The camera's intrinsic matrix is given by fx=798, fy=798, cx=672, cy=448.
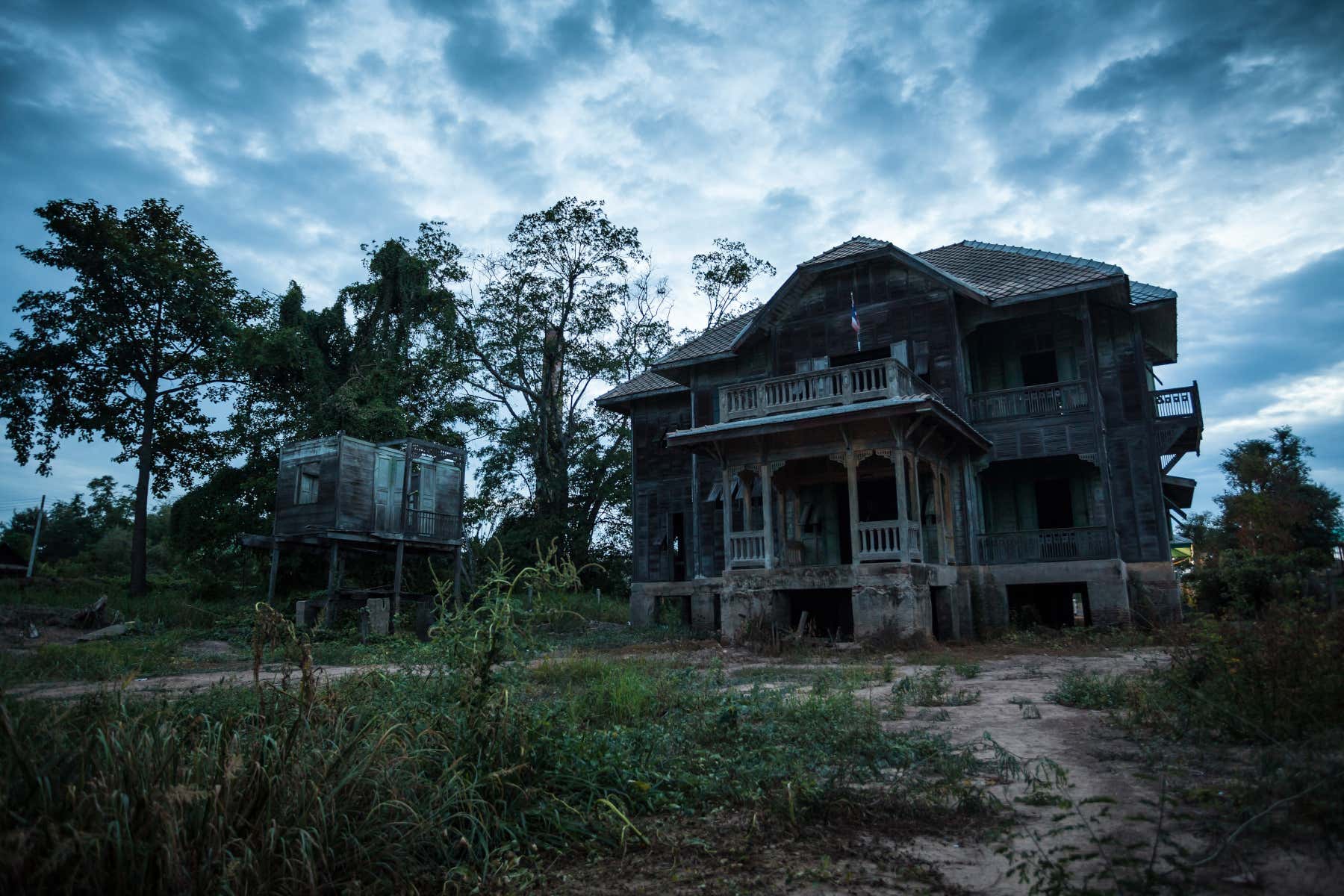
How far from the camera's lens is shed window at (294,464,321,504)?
22359 mm

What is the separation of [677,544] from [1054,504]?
10611 millimetres

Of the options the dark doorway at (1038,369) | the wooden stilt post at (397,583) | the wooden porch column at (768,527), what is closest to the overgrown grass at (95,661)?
the wooden stilt post at (397,583)

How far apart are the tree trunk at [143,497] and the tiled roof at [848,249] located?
25.3 meters

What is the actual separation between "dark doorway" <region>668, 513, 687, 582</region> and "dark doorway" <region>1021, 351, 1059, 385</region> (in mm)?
10087

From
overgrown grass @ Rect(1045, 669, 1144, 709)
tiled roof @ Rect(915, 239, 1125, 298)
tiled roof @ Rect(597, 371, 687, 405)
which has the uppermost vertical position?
tiled roof @ Rect(915, 239, 1125, 298)

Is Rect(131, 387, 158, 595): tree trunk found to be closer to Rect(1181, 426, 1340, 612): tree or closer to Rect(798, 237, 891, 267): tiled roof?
Rect(798, 237, 891, 267): tiled roof

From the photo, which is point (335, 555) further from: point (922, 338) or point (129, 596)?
point (922, 338)

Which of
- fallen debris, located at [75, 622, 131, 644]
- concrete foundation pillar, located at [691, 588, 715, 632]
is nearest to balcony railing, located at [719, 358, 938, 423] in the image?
concrete foundation pillar, located at [691, 588, 715, 632]

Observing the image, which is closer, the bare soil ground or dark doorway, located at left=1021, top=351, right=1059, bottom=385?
the bare soil ground

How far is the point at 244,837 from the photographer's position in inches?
133

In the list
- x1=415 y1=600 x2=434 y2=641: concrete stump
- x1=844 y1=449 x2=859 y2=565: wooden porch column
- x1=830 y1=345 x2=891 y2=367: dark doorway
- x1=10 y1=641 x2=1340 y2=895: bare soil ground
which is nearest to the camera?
x1=10 y1=641 x2=1340 y2=895: bare soil ground

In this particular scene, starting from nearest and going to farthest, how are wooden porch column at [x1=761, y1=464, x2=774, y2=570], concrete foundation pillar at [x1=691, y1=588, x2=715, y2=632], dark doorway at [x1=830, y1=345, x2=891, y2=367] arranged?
wooden porch column at [x1=761, y1=464, x2=774, y2=570] < dark doorway at [x1=830, y1=345, x2=891, y2=367] < concrete foundation pillar at [x1=691, y1=588, x2=715, y2=632]

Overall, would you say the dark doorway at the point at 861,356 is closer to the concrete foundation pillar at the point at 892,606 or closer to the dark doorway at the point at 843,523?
the dark doorway at the point at 843,523

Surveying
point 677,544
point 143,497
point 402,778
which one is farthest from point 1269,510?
point 143,497
